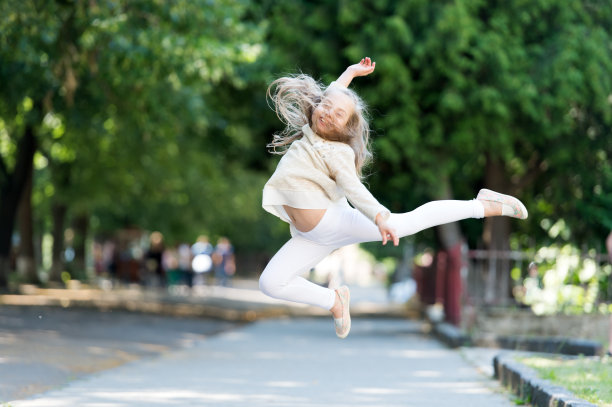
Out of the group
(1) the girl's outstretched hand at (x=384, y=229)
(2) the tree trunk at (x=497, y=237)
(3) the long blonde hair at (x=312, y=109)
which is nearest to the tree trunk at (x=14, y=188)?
(2) the tree trunk at (x=497, y=237)

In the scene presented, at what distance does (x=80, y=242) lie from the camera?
138 feet

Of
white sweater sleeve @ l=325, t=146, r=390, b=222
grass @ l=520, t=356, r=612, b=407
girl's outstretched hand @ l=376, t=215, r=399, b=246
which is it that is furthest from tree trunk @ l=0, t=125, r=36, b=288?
girl's outstretched hand @ l=376, t=215, r=399, b=246

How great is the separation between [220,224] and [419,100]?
3381cm

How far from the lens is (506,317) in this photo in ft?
60.7

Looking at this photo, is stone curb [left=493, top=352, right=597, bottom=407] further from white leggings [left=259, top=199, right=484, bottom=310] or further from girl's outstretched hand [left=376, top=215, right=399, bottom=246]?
girl's outstretched hand [left=376, top=215, right=399, bottom=246]

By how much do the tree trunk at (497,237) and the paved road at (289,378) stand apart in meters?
1.76

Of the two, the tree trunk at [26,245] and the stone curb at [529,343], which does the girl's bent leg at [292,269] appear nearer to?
the stone curb at [529,343]

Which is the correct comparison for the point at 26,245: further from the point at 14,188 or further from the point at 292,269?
the point at 292,269

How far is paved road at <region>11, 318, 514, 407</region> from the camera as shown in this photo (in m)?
9.33

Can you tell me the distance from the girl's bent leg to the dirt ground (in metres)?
2.93

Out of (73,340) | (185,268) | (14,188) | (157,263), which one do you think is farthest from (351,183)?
(157,263)

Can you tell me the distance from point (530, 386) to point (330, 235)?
312cm

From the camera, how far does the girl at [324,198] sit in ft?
22.4

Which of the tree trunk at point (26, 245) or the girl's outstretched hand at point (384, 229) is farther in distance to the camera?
the tree trunk at point (26, 245)
